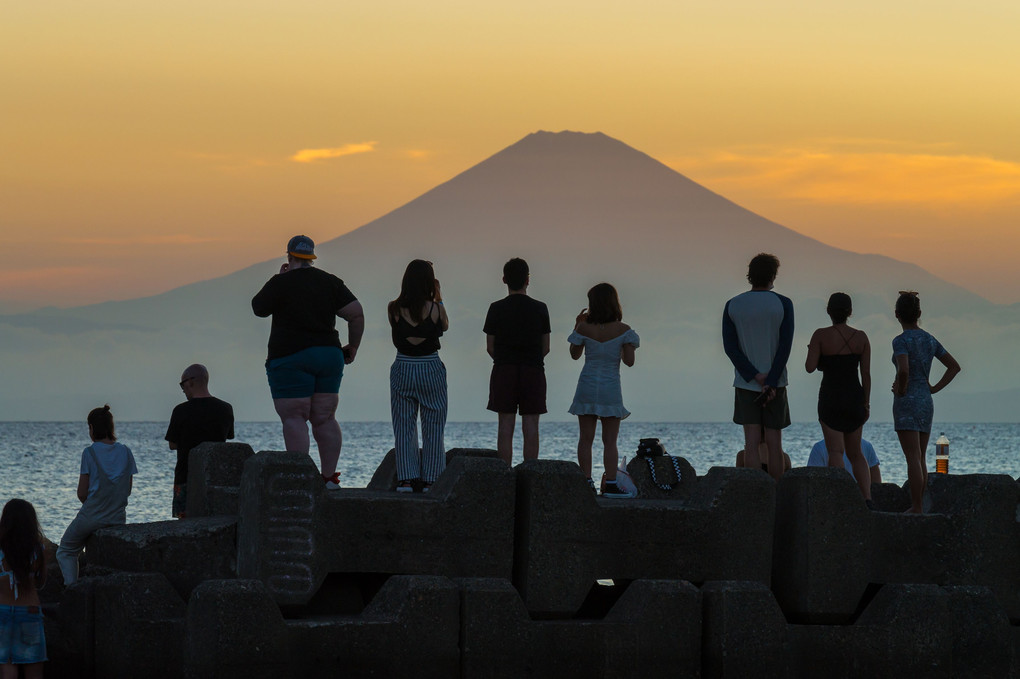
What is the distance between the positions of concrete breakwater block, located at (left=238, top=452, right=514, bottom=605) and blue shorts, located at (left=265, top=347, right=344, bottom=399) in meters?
1.56

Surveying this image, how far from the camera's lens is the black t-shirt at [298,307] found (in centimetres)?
1138

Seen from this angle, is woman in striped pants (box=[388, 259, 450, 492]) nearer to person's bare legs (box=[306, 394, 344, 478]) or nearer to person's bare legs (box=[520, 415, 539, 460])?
person's bare legs (box=[306, 394, 344, 478])

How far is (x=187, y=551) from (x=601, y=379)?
162 inches

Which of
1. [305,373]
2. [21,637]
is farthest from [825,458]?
[21,637]

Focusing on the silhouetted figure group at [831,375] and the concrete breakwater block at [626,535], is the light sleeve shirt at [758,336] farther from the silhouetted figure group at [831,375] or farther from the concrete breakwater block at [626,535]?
the concrete breakwater block at [626,535]

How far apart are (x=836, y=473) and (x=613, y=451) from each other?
8.52ft

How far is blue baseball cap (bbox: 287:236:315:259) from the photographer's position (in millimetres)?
11648

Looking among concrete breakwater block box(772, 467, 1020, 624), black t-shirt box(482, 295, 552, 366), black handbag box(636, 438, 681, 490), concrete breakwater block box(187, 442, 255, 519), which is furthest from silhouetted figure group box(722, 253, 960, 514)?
concrete breakwater block box(187, 442, 255, 519)

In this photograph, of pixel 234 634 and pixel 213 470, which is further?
pixel 213 470

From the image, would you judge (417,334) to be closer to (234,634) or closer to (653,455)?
(234,634)

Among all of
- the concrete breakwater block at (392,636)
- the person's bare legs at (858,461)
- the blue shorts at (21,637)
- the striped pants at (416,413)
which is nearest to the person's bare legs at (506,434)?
the striped pants at (416,413)

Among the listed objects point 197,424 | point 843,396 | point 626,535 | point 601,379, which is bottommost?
point 626,535

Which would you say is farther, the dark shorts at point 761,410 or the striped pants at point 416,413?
the dark shorts at point 761,410

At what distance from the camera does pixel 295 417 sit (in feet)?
37.5
